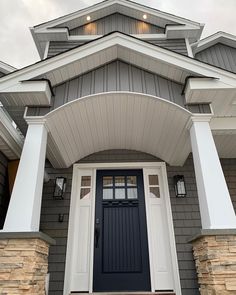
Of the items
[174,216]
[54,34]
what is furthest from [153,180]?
[54,34]

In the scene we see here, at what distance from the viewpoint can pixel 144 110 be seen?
11.1 ft

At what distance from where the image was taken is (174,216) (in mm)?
3877

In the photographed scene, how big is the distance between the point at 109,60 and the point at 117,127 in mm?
1065

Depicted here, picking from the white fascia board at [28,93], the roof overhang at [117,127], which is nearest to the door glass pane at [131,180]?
the roof overhang at [117,127]

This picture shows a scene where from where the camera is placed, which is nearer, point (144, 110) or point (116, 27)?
point (144, 110)

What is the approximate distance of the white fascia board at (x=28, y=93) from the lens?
2.99m

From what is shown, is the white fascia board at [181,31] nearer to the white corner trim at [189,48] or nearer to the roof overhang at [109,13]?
the roof overhang at [109,13]

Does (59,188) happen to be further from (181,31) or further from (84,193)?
(181,31)

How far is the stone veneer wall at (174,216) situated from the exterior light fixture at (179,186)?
8cm

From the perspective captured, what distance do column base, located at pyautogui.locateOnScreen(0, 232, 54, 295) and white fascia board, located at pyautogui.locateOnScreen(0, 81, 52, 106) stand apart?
172 cm

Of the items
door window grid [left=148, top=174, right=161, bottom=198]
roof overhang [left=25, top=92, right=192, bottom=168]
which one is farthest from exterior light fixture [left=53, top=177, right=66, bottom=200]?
door window grid [left=148, top=174, right=161, bottom=198]

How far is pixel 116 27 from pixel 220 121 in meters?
3.29

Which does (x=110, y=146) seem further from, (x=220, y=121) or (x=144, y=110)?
(x=220, y=121)

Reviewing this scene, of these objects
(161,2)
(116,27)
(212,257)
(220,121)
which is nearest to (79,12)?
(116,27)
